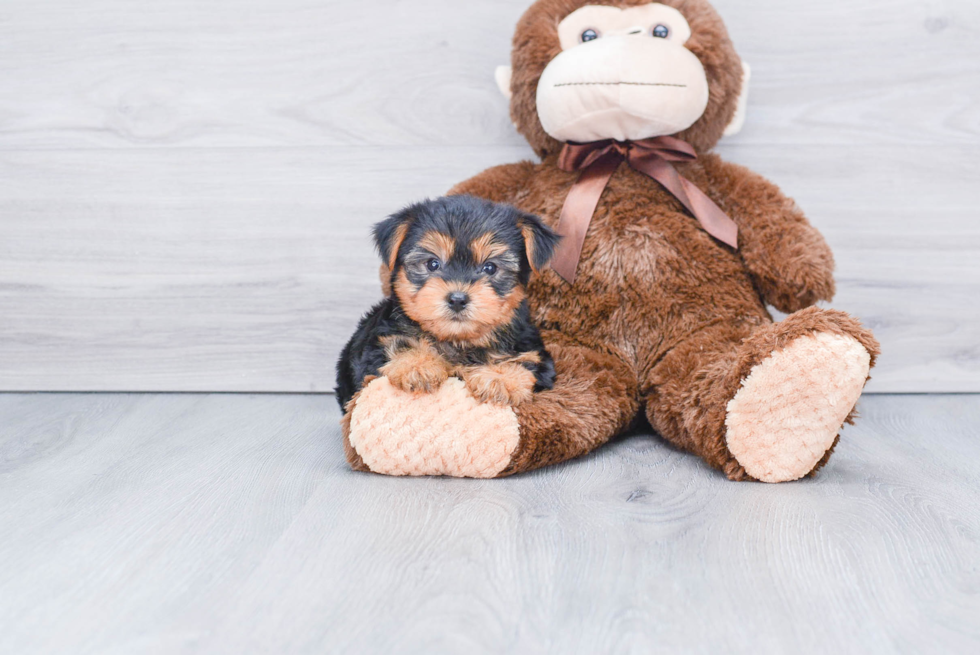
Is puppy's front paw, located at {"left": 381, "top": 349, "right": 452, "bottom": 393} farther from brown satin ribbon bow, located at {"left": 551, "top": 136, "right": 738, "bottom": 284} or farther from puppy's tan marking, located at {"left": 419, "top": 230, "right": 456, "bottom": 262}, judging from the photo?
brown satin ribbon bow, located at {"left": 551, "top": 136, "right": 738, "bottom": 284}

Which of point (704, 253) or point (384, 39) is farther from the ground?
point (384, 39)

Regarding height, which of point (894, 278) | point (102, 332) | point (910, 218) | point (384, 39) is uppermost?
point (384, 39)

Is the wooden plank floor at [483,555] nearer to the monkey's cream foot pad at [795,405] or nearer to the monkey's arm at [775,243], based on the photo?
the monkey's cream foot pad at [795,405]

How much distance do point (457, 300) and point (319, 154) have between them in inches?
45.8

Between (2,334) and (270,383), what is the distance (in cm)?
95

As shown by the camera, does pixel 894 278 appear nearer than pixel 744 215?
No

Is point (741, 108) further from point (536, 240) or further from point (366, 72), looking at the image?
point (366, 72)

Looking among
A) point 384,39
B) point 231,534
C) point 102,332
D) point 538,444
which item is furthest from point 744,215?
point 102,332

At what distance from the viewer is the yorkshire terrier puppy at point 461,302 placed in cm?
167

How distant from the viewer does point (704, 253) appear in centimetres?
204

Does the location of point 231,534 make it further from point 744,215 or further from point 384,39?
point 384,39

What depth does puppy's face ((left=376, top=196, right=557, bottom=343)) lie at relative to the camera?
1651 mm

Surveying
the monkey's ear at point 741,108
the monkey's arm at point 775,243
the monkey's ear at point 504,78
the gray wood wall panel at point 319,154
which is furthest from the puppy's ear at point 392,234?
the monkey's ear at point 741,108

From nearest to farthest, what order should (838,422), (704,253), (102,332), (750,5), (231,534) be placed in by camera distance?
(231,534)
(838,422)
(704,253)
(750,5)
(102,332)
